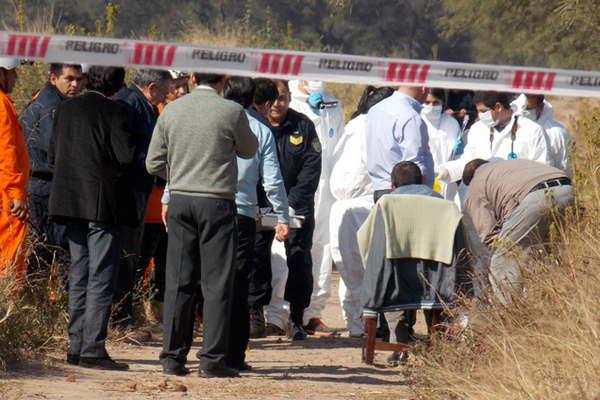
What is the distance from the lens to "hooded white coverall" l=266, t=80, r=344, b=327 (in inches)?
418

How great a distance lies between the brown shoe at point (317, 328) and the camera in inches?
426

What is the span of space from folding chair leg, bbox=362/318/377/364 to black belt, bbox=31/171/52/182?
2.31 meters

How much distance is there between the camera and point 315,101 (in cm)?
1159

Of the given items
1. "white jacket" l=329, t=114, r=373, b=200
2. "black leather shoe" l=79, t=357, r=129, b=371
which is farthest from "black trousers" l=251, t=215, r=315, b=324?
"black leather shoe" l=79, t=357, r=129, b=371

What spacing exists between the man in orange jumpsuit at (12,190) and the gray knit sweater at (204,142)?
1.03 metres

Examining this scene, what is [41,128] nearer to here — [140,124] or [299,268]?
[140,124]

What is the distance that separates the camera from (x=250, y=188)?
8.89 meters

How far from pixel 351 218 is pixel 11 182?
310 cm

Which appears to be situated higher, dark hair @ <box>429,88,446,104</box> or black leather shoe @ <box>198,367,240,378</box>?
dark hair @ <box>429,88,446,104</box>

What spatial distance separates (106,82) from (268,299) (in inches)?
99.2

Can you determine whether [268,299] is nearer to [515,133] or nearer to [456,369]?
[515,133]

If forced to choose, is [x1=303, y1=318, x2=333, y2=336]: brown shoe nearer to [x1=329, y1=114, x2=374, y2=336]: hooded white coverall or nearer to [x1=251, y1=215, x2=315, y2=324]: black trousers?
[x1=329, y1=114, x2=374, y2=336]: hooded white coverall

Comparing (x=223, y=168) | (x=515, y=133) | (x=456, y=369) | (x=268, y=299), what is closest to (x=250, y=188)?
(x=223, y=168)

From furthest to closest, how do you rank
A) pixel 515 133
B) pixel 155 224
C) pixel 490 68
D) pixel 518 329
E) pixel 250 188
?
pixel 515 133 < pixel 155 224 < pixel 250 188 < pixel 490 68 < pixel 518 329
